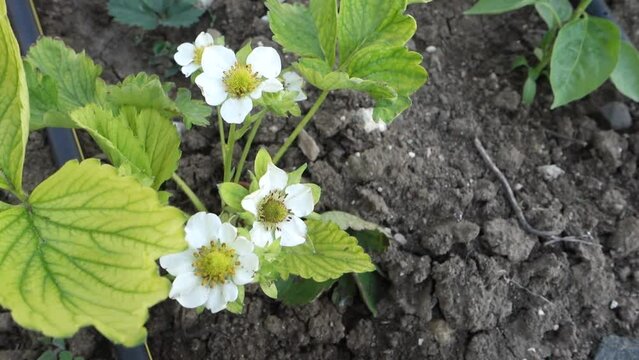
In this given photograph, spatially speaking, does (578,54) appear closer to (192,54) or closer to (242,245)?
(192,54)

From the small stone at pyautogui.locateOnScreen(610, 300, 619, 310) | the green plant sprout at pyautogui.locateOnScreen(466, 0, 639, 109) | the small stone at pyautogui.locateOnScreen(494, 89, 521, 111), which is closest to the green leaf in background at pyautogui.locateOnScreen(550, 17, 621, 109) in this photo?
the green plant sprout at pyautogui.locateOnScreen(466, 0, 639, 109)

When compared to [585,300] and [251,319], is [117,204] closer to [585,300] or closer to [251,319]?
[251,319]

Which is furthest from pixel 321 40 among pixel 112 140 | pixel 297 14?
pixel 112 140

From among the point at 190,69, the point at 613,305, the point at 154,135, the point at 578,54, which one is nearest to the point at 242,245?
the point at 154,135

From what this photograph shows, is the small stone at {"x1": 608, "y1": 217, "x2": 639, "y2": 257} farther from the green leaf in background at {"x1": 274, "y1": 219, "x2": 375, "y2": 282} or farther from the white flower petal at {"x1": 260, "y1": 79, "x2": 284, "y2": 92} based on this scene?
the white flower petal at {"x1": 260, "y1": 79, "x2": 284, "y2": 92}

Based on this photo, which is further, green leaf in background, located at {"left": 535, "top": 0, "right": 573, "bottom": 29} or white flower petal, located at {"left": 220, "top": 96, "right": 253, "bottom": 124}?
green leaf in background, located at {"left": 535, "top": 0, "right": 573, "bottom": 29}

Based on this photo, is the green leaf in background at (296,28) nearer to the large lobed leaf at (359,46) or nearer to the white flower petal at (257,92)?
the large lobed leaf at (359,46)
